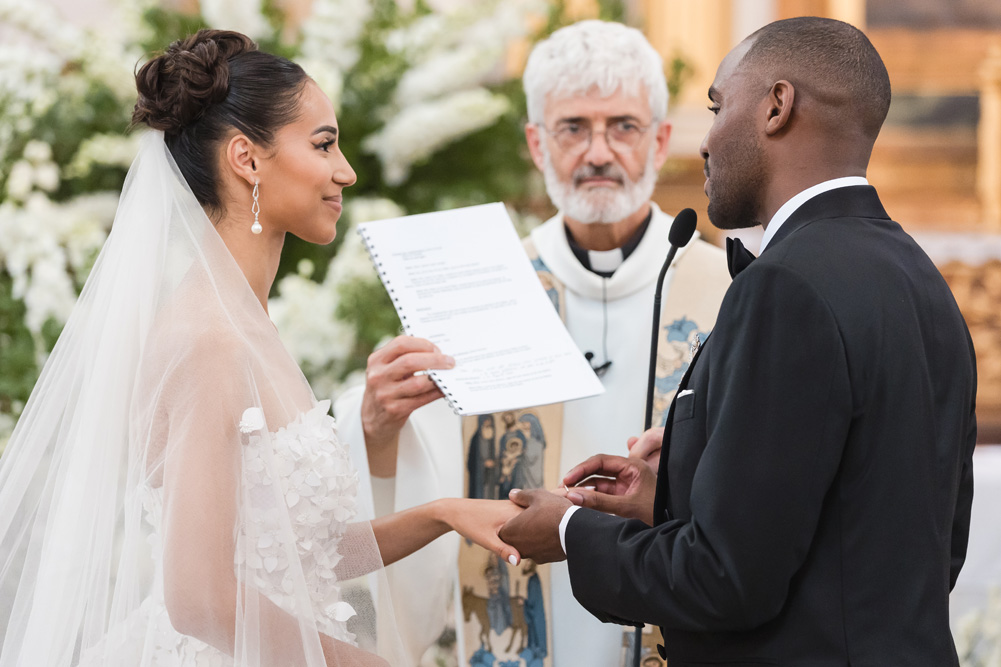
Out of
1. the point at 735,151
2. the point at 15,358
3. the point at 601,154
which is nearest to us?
the point at 735,151

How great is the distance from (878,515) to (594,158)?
1.58 meters

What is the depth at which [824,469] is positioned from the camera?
1.55m

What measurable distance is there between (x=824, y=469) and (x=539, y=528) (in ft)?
2.07

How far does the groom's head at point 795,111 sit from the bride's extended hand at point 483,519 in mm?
810

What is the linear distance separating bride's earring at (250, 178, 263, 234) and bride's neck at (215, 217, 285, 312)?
26mm

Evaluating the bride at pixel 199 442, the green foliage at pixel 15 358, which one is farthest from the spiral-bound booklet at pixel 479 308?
the green foliage at pixel 15 358

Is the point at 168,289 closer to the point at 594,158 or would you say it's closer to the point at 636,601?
the point at 636,601

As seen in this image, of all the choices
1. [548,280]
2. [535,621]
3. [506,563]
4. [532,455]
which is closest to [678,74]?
[548,280]

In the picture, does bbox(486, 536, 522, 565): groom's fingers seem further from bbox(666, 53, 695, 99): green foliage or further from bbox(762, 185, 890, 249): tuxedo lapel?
bbox(666, 53, 695, 99): green foliage

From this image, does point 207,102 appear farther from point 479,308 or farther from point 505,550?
point 505,550

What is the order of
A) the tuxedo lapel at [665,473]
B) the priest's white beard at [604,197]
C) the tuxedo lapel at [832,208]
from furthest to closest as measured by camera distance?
1. the priest's white beard at [604,197]
2. the tuxedo lapel at [665,473]
3. the tuxedo lapel at [832,208]

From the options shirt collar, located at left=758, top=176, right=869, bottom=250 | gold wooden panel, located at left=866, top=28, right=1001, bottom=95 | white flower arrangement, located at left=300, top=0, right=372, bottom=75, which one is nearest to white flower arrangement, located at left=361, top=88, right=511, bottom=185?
white flower arrangement, located at left=300, top=0, right=372, bottom=75

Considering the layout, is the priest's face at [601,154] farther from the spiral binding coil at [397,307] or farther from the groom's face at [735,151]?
the groom's face at [735,151]

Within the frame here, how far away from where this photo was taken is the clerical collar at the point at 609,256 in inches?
121
